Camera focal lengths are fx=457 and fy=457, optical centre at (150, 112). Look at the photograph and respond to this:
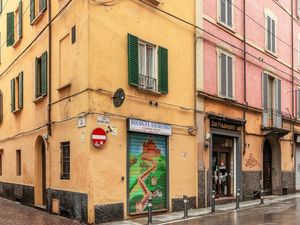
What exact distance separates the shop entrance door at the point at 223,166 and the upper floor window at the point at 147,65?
183 inches

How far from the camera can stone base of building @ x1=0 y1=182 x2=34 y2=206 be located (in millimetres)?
17797

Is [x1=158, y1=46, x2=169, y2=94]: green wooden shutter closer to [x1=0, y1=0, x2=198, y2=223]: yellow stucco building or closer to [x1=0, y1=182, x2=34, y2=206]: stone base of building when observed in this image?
[x1=0, y1=0, x2=198, y2=223]: yellow stucco building

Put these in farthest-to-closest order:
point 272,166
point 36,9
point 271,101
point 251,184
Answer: point 272,166
point 271,101
point 251,184
point 36,9

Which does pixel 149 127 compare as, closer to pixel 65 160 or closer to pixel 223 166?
pixel 65 160

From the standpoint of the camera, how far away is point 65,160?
14.7 metres

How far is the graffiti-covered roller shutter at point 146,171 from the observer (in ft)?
47.5

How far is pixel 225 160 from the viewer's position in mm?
20219

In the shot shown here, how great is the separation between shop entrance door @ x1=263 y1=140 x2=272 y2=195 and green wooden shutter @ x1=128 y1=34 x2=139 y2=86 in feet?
39.4

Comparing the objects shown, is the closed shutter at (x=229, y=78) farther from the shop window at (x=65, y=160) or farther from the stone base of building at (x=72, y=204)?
the stone base of building at (x=72, y=204)

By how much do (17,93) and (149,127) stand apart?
27.2ft

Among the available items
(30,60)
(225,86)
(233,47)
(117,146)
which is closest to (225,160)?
(225,86)

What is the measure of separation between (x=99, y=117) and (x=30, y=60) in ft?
21.6

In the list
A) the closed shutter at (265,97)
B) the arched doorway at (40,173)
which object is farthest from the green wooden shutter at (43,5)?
the closed shutter at (265,97)

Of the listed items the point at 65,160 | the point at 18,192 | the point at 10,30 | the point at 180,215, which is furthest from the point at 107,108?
the point at 10,30
